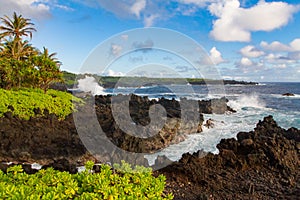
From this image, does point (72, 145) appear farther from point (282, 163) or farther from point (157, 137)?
point (282, 163)

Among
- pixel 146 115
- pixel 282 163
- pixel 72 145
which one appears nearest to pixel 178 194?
pixel 282 163

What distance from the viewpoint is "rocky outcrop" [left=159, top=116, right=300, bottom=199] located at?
328 inches

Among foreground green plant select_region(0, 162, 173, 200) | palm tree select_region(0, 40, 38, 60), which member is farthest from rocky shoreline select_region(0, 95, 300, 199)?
palm tree select_region(0, 40, 38, 60)

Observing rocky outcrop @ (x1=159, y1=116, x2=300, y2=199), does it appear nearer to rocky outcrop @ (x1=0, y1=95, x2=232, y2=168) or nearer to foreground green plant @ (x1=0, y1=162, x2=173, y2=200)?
foreground green plant @ (x1=0, y1=162, x2=173, y2=200)

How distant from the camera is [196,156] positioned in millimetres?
10680

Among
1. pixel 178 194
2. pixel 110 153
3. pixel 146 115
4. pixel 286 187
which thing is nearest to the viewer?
pixel 178 194

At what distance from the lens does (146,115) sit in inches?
808

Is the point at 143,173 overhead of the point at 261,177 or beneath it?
overhead

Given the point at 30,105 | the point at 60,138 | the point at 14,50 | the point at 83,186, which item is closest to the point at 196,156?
the point at 60,138

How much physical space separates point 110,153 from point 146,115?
27.1 feet

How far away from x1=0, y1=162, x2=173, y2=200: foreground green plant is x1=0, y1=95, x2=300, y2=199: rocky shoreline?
335cm

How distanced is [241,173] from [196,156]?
1.62m

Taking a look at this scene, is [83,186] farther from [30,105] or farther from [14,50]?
[14,50]

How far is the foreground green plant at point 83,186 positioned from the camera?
3588 millimetres
